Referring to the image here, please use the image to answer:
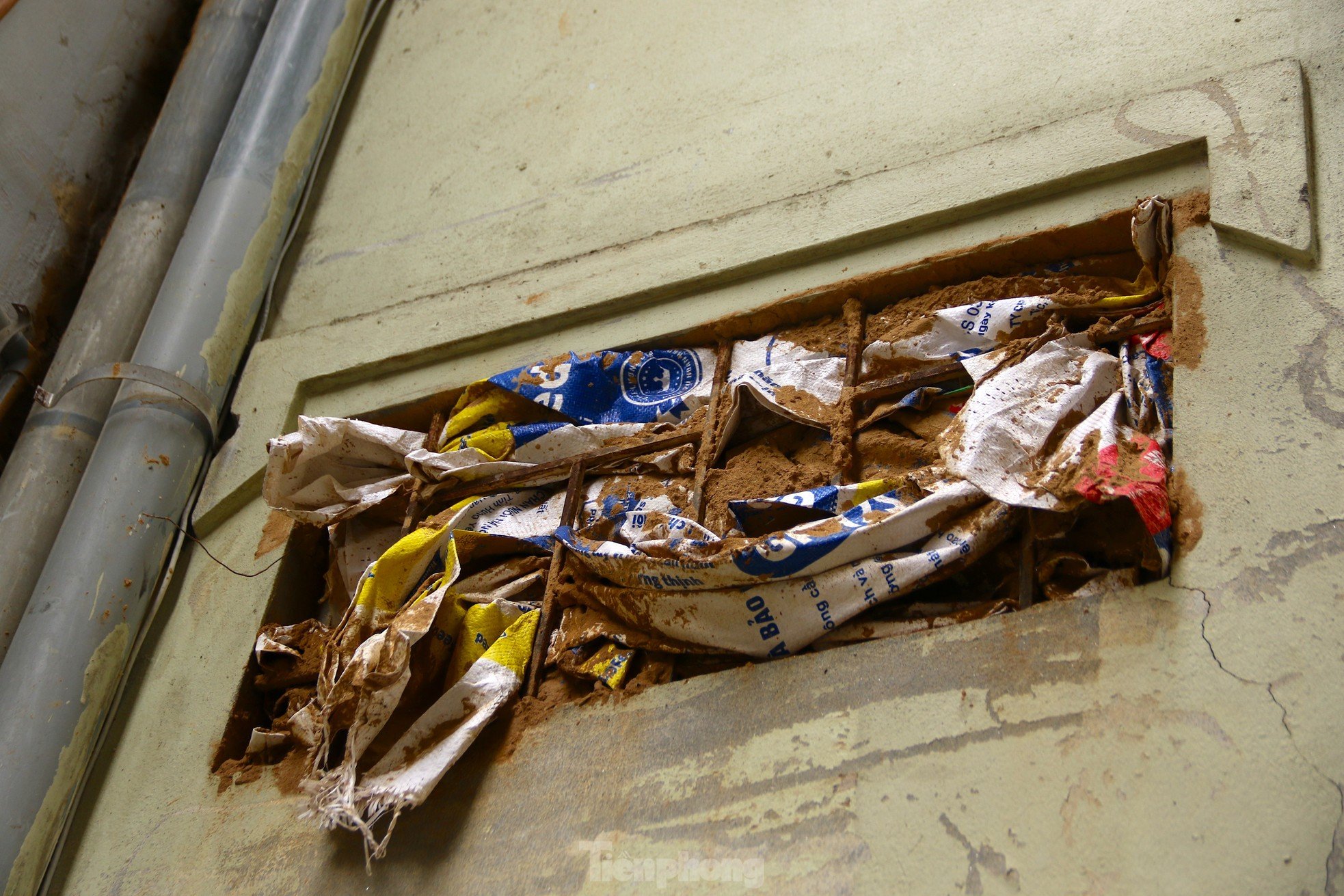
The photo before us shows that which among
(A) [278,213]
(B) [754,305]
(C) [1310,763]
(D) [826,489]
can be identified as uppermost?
(A) [278,213]

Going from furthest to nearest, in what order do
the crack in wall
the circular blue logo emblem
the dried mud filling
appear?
the circular blue logo emblem
the dried mud filling
the crack in wall

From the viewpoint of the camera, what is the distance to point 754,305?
7.30 feet

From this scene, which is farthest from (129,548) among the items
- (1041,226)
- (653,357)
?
(1041,226)

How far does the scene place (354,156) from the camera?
10.5ft

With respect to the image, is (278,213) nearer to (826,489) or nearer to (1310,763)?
(826,489)

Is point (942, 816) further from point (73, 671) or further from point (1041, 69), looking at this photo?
point (73, 671)

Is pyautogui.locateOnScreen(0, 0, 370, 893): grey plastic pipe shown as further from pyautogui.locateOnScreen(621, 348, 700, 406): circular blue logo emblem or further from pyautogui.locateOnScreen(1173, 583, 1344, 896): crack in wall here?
pyautogui.locateOnScreen(1173, 583, 1344, 896): crack in wall

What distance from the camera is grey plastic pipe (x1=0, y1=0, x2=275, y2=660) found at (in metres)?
2.55

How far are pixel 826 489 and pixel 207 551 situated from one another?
1465 mm

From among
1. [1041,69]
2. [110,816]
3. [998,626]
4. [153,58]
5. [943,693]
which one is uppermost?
[153,58]

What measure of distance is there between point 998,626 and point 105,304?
101 inches

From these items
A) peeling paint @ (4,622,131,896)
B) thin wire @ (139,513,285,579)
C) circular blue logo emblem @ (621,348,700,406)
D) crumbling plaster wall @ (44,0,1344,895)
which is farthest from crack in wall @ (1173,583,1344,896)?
peeling paint @ (4,622,131,896)

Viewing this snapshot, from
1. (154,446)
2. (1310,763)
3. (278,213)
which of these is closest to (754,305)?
(1310,763)

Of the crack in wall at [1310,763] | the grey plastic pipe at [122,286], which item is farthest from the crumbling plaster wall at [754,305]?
the grey plastic pipe at [122,286]
